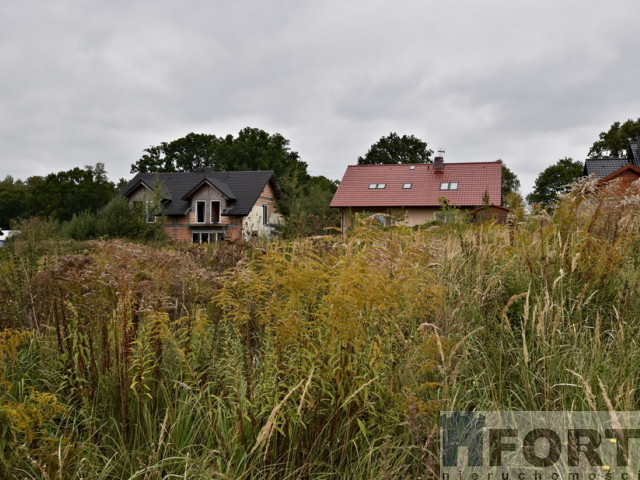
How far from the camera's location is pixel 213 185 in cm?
3191

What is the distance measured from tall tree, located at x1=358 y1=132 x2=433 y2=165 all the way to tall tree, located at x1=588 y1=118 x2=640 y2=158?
1725 cm

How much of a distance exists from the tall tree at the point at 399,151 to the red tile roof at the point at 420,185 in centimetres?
1978

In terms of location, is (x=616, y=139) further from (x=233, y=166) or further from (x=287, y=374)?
(x=287, y=374)

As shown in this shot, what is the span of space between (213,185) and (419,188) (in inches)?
576

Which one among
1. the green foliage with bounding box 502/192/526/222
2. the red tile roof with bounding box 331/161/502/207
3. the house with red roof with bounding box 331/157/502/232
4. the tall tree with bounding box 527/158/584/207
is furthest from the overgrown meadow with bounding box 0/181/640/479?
the tall tree with bounding box 527/158/584/207

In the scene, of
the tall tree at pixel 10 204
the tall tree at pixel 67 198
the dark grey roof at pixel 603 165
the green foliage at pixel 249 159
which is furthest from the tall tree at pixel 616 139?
the tall tree at pixel 10 204

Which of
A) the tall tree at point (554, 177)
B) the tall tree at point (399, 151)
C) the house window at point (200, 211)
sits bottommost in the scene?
the house window at point (200, 211)

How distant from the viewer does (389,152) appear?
5425cm

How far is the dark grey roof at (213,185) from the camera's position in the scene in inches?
1260

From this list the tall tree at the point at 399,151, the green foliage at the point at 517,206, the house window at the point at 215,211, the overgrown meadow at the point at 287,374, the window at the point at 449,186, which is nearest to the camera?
the overgrown meadow at the point at 287,374

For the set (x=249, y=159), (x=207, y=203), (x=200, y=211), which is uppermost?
(x=249, y=159)

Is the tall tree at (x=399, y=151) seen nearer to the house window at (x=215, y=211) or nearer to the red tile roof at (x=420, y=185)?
the red tile roof at (x=420, y=185)

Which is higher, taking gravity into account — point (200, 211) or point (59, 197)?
point (59, 197)

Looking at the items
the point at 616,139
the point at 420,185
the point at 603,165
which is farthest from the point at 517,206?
the point at 616,139
